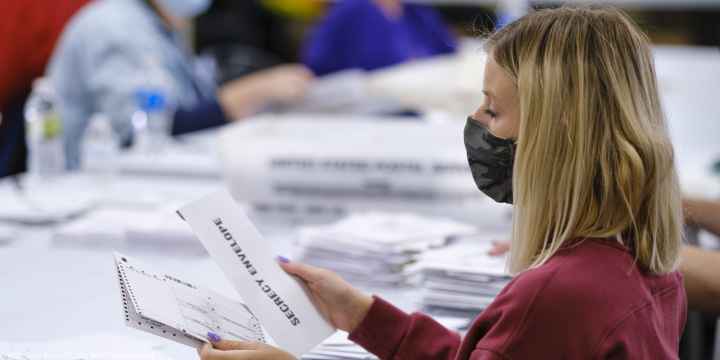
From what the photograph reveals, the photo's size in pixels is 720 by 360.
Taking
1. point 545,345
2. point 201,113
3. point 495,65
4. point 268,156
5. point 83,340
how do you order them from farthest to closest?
point 201,113
point 268,156
point 83,340
point 495,65
point 545,345

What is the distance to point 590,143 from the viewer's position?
1036 mm

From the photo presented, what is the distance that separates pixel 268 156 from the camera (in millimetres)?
2158

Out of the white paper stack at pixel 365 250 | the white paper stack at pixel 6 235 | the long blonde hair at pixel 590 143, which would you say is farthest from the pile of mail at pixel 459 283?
the white paper stack at pixel 6 235

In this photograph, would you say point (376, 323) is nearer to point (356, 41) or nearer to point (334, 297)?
point (334, 297)

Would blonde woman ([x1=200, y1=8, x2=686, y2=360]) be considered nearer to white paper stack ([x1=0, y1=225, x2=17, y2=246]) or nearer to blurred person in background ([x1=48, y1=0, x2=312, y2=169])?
white paper stack ([x1=0, y1=225, x2=17, y2=246])

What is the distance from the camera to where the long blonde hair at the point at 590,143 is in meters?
1.04

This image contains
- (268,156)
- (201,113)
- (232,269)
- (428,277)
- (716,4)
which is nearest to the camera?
(232,269)

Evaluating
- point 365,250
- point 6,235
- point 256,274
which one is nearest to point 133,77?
point 6,235

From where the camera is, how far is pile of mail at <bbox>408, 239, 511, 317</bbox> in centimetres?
155

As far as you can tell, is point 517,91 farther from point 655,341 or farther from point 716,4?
point 716,4

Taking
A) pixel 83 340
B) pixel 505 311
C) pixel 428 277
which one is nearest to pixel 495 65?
pixel 505 311

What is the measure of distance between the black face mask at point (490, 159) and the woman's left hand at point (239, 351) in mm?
320

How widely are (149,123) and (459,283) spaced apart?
1.53 metres

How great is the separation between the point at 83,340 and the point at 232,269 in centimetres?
29
